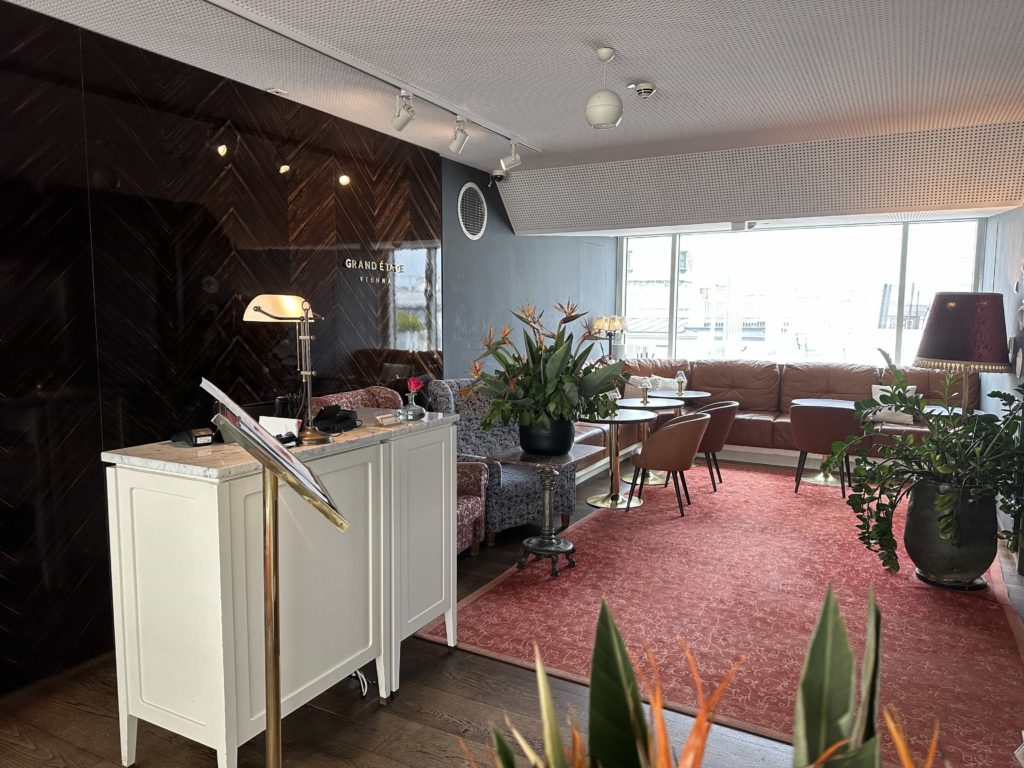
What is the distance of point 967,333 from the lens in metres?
4.29

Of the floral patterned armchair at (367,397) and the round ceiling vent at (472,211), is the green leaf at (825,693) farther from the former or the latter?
the round ceiling vent at (472,211)

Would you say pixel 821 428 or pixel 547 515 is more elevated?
pixel 821 428

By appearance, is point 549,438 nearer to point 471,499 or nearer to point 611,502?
→ point 471,499

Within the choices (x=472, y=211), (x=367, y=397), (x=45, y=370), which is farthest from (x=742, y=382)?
(x=45, y=370)

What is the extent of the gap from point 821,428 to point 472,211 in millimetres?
3453

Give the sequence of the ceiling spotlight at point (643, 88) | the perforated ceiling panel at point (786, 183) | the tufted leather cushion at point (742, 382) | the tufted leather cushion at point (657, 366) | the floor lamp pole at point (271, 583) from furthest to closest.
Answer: the tufted leather cushion at point (657, 366), the tufted leather cushion at point (742, 382), the perforated ceiling panel at point (786, 183), the ceiling spotlight at point (643, 88), the floor lamp pole at point (271, 583)

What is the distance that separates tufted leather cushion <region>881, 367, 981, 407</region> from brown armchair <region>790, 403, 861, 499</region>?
1.28m

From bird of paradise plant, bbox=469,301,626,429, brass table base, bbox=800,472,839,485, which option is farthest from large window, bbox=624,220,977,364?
bird of paradise plant, bbox=469,301,626,429

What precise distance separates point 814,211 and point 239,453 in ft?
15.7

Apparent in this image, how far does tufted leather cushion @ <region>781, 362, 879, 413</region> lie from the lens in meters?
7.18

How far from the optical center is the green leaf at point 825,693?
574 millimetres

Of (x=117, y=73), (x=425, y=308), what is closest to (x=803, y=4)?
(x=117, y=73)

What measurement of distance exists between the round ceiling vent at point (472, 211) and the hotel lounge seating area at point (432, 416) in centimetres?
6

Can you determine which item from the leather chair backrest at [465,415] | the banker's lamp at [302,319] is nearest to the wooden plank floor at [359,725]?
the banker's lamp at [302,319]
